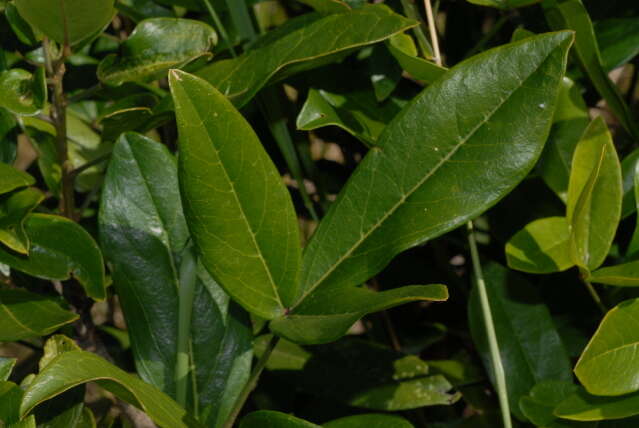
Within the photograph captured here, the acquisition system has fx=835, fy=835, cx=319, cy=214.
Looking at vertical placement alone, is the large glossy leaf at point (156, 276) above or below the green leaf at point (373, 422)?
above

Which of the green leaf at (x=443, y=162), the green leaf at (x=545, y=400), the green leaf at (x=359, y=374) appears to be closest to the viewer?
the green leaf at (x=443, y=162)

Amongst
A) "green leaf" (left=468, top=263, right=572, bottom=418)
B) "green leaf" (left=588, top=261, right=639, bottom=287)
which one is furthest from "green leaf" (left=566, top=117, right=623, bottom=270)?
"green leaf" (left=468, top=263, right=572, bottom=418)

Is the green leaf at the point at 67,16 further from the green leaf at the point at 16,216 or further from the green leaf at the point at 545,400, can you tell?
the green leaf at the point at 545,400

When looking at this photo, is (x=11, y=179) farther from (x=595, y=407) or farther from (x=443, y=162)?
(x=595, y=407)

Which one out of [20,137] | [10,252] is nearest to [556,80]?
[10,252]

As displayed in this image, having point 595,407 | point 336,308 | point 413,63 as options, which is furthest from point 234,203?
point 595,407

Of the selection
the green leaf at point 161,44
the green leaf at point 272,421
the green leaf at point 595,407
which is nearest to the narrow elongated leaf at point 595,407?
the green leaf at point 595,407

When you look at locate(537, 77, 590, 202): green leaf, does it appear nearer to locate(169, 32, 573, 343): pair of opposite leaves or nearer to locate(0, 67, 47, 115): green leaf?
locate(169, 32, 573, 343): pair of opposite leaves
